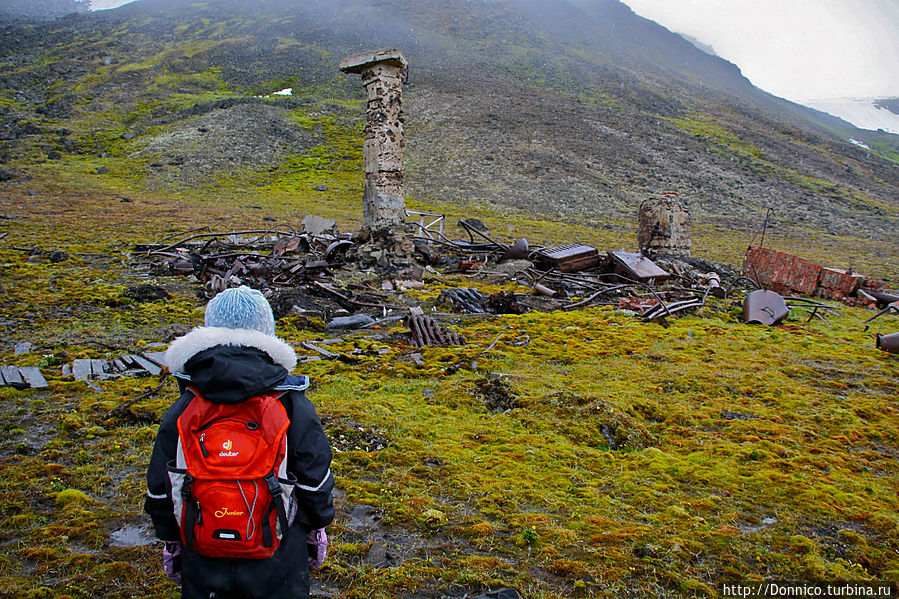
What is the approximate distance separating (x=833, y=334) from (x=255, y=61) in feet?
171

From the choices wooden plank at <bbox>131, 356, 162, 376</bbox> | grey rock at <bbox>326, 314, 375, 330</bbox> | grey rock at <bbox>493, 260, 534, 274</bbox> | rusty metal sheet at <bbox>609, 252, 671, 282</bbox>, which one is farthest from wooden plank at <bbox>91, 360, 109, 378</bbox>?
rusty metal sheet at <bbox>609, 252, 671, 282</bbox>

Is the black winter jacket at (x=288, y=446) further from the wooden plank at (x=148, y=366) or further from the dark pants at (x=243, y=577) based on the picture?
the wooden plank at (x=148, y=366)

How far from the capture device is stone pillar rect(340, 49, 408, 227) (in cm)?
1175

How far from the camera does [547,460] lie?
13.2 feet

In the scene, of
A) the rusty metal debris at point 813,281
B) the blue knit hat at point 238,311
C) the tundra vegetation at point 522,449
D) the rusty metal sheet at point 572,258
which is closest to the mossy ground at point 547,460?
the tundra vegetation at point 522,449

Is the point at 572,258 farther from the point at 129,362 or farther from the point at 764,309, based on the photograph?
the point at 129,362

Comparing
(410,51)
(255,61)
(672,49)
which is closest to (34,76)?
(255,61)

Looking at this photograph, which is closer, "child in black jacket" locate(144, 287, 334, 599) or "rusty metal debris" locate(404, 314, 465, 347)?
"child in black jacket" locate(144, 287, 334, 599)

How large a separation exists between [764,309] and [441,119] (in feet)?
102

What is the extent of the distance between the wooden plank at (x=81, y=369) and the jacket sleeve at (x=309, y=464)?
4.47 meters

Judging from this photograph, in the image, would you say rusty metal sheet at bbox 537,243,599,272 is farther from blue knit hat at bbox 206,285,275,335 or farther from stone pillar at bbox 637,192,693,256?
blue knit hat at bbox 206,285,275,335

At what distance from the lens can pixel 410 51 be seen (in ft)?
168

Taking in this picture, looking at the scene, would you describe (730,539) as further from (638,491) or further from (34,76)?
(34,76)

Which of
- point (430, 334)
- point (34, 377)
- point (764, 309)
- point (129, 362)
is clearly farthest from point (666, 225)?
point (34, 377)
